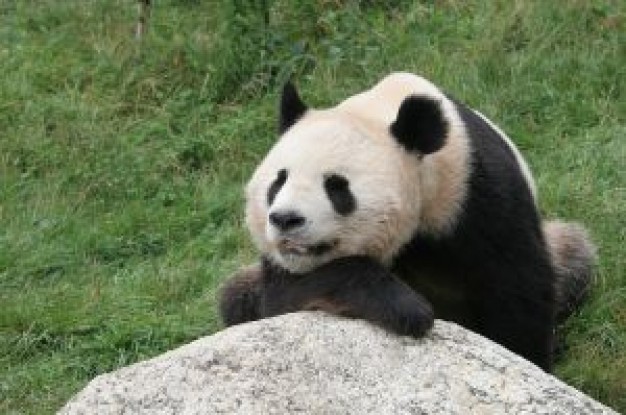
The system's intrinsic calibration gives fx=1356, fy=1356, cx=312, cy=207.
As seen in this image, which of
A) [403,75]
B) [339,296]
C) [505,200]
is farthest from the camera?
[403,75]

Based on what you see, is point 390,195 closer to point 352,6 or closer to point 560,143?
point 560,143

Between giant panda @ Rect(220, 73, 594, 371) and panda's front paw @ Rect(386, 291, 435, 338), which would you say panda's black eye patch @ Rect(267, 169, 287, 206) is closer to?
giant panda @ Rect(220, 73, 594, 371)

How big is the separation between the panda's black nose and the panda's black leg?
1067 mm

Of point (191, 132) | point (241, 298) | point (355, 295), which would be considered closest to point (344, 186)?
point (355, 295)

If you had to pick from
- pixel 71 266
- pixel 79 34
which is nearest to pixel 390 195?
pixel 71 266

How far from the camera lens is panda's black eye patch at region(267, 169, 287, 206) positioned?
423cm

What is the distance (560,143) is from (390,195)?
2932 mm

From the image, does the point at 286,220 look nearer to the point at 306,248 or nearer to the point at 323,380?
the point at 306,248

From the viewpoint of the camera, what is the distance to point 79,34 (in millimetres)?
8977

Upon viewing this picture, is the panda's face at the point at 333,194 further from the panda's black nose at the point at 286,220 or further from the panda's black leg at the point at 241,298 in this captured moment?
the panda's black leg at the point at 241,298

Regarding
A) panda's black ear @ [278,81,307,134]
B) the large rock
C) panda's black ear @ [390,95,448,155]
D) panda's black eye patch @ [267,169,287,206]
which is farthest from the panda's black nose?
panda's black ear @ [278,81,307,134]

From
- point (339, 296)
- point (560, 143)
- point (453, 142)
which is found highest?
point (453, 142)

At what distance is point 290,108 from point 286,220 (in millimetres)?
774

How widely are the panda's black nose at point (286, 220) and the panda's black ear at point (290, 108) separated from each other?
28.3 inches
